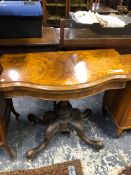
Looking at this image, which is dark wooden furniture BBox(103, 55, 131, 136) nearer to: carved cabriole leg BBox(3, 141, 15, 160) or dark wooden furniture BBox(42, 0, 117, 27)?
carved cabriole leg BBox(3, 141, 15, 160)

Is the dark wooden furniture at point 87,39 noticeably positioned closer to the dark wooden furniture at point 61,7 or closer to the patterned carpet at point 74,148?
the patterned carpet at point 74,148

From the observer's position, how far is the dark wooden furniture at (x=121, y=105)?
1.41 metres

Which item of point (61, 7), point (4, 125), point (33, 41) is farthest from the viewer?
point (61, 7)

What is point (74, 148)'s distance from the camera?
5.06ft

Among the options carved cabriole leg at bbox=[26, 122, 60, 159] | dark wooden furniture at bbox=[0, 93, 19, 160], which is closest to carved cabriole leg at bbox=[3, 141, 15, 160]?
dark wooden furniture at bbox=[0, 93, 19, 160]

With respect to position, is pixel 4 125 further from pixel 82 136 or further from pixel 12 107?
pixel 82 136

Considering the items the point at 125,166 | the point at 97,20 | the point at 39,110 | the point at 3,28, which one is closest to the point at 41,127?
the point at 39,110

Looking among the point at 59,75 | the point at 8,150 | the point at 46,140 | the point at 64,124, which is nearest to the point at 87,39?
the point at 59,75

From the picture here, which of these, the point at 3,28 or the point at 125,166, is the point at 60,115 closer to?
the point at 125,166

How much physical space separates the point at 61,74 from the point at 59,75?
15 mm

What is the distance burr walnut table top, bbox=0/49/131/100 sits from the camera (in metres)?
1.02

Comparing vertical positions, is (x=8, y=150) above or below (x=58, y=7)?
below

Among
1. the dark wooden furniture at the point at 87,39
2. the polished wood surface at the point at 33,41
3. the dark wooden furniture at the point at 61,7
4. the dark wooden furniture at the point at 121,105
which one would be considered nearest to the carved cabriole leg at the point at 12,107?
the polished wood surface at the point at 33,41

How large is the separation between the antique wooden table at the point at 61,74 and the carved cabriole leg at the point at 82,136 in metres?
0.43
